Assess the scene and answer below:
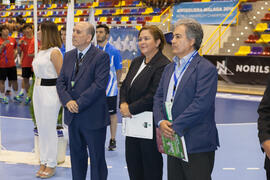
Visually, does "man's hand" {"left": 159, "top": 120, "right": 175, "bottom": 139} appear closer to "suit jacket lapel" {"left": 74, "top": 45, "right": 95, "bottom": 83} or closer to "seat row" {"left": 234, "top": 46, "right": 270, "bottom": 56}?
"suit jacket lapel" {"left": 74, "top": 45, "right": 95, "bottom": 83}

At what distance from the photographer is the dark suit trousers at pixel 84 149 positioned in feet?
10.5

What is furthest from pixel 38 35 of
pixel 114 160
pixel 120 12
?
pixel 120 12

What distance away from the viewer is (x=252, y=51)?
1266 centimetres

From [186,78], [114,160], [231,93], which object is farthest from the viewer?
[231,93]

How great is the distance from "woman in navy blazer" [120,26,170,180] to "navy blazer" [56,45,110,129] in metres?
0.26

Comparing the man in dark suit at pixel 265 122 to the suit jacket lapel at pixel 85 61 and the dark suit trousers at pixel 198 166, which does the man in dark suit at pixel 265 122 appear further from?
the suit jacket lapel at pixel 85 61

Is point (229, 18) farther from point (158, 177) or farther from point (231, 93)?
point (158, 177)

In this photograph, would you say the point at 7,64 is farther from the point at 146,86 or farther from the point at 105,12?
the point at 105,12

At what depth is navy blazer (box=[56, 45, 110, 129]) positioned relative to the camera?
309 cm

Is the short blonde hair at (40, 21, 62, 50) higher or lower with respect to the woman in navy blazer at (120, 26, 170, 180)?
higher

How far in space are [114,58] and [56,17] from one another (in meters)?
15.2

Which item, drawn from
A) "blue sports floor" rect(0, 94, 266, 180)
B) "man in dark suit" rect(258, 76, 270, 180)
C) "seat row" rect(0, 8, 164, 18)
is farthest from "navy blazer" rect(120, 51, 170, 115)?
"seat row" rect(0, 8, 164, 18)

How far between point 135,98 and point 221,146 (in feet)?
9.04

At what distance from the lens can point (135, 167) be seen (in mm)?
2967
